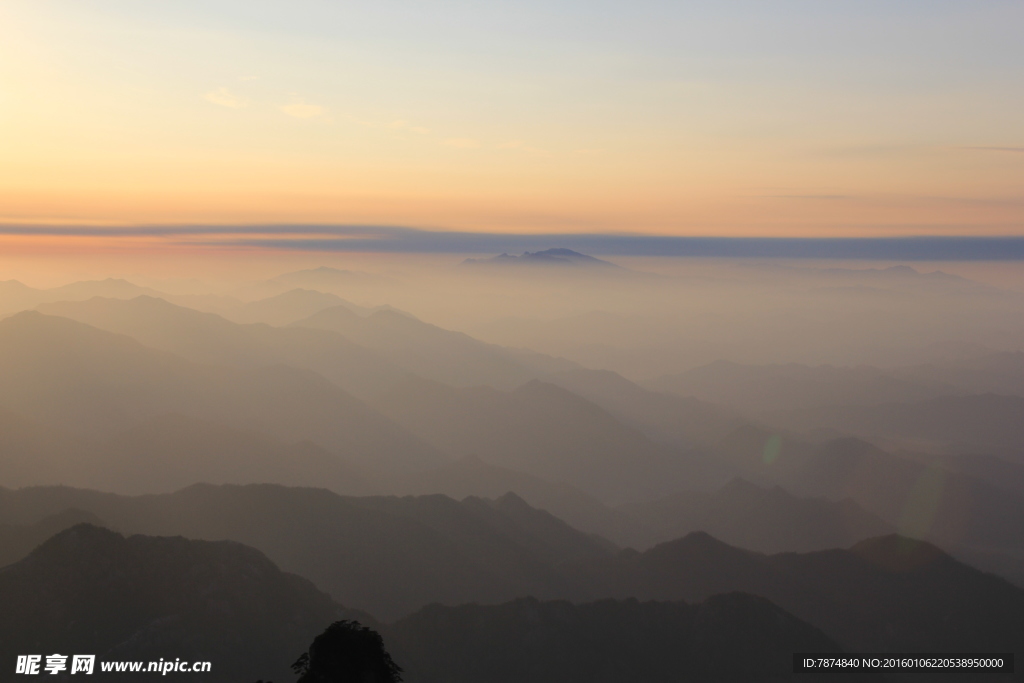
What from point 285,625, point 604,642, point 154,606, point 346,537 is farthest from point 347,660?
A: point 346,537

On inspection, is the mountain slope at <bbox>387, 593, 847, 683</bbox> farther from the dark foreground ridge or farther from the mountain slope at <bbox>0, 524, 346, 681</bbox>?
the mountain slope at <bbox>0, 524, 346, 681</bbox>

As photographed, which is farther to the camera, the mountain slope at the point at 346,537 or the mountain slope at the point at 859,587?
the mountain slope at the point at 346,537

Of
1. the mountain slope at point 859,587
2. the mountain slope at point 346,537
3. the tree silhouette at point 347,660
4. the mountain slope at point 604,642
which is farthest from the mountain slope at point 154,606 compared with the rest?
the mountain slope at point 859,587

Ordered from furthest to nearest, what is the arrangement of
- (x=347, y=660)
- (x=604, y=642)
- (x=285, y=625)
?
(x=604, y=642), (x=285, y=625), (x=347, y=660)

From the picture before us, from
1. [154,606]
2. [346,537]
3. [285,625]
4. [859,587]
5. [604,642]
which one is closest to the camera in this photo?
[154,606]

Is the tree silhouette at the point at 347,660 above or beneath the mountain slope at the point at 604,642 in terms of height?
above

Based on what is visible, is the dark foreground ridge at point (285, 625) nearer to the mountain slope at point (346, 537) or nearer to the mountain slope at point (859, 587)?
the mountain slope at point (859, 587)

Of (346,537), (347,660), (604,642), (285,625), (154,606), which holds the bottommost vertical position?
(346,537)

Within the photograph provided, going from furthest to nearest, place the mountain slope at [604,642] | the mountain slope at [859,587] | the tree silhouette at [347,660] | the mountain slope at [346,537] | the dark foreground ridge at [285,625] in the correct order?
1. the mountain slope at [346,537]
2. the mountain slope at [859,587]
3. the mountain slope at [604,642]
4. the dark foreground ridge at [285,625]
5. the tree silhouette at [347,660]

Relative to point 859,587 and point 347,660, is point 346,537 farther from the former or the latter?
point 347,660

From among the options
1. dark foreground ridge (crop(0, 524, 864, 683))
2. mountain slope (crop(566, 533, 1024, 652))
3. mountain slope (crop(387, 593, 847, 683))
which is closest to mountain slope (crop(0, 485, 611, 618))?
mountain slope (crop(566, 533, 1024, 652))
